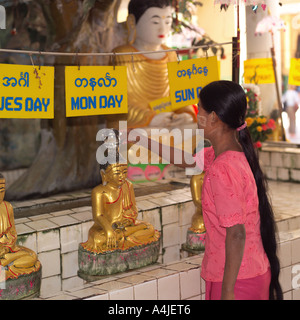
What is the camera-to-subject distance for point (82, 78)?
2506 mm

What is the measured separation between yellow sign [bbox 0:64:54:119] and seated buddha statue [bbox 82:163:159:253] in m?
0.42

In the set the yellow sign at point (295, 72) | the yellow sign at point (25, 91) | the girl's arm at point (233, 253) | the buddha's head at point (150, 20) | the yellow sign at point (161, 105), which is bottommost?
the girl's arm at point (233, 253)

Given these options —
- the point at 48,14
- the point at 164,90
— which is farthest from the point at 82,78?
the point at 164,90

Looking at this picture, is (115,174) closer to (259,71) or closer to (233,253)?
(233,253)

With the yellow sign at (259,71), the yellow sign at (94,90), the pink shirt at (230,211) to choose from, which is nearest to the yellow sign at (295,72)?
the yellow sign at (259,71)

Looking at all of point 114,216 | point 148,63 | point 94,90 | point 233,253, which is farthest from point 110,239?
point 148,63

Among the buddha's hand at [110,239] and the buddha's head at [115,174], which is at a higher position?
the buddha's head at [115,174]

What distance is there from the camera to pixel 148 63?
4.80 meters

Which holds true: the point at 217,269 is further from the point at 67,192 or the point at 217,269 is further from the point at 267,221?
the point at 67,192

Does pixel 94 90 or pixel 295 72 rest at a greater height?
pixel 295 72

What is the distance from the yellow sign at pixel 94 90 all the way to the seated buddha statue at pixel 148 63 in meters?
1.86

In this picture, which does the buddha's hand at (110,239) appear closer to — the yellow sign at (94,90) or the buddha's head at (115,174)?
the buddha's head at (115,174)

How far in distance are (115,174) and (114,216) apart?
9.1 inches

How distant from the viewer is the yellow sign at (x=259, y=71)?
5.05 metres
